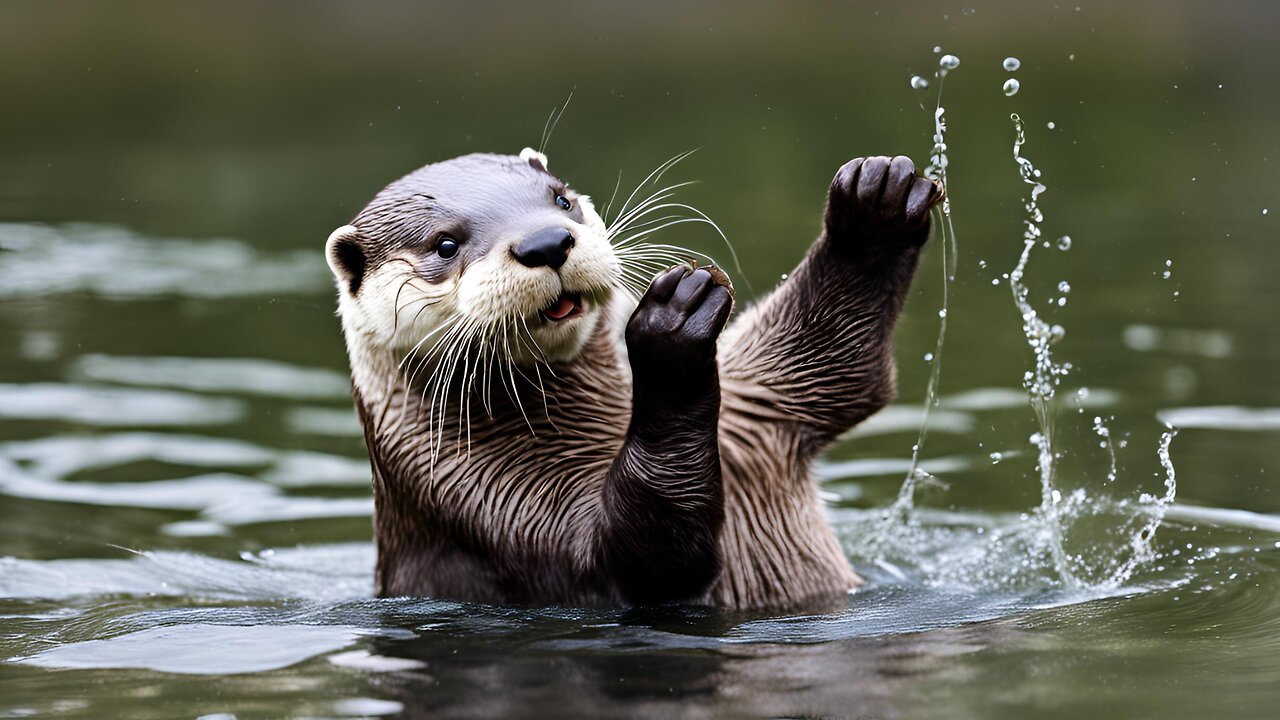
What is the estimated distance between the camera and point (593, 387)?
486cm

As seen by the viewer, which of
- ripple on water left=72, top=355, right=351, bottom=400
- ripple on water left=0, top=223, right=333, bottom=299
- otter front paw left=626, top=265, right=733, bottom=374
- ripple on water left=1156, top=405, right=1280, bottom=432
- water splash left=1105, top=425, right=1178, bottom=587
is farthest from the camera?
A: ripple on water left=0, top=223, right=333, bottom=299

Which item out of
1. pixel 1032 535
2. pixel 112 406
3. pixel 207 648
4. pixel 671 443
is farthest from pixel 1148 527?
pixel 112 406

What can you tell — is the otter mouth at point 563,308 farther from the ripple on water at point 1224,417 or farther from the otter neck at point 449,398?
the ripple on water at point 1224,417

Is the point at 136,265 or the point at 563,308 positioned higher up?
the point at 136,265

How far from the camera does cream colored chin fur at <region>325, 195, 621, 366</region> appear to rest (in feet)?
13.7

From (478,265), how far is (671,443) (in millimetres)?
677

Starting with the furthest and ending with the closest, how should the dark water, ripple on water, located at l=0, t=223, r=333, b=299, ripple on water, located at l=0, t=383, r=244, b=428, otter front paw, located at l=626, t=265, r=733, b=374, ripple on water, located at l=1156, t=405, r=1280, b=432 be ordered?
ripple on water, located at l=0, t=223, r=333, b=299
ripple on water, located at l=0, t=383, r=244, b=428
ripple on water, located at l=1156, t=405, r=1280, b=432
otter front paw, located at l=626, t=265, r=733, b=374
the dark water

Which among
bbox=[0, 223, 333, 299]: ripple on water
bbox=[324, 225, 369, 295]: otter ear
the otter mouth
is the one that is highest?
bbox=[0, 223, 333, 299]: ripple on water

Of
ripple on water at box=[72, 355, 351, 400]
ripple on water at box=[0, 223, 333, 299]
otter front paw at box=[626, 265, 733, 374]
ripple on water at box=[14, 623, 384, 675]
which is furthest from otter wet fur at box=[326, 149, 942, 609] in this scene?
ripple on water at box=[0, 223, 333, 299]

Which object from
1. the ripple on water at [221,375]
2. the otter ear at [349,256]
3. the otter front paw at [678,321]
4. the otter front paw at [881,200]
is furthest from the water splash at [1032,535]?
the ripple on water at [221,375]

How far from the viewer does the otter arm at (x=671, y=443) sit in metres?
4.11

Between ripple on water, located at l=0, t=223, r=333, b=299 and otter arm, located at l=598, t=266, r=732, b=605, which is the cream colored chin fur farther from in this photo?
ripple on water, located at l=0, t=223, r=333, b=299

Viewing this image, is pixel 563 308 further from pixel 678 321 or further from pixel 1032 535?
pixel 1032 535

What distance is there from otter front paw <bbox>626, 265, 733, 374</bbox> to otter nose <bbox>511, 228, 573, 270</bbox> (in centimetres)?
23
